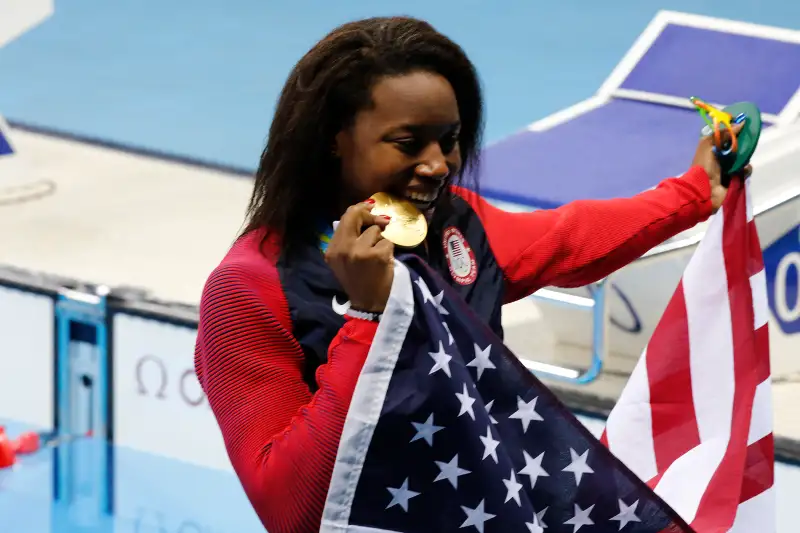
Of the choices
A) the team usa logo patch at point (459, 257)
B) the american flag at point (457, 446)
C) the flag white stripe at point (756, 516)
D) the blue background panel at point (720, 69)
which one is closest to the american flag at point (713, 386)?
the flag white stripe at point (756, 516)

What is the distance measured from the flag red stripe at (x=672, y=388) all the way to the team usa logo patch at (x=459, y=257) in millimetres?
508

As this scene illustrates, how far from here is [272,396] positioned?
1.66 metres

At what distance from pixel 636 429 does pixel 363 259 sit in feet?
2.79

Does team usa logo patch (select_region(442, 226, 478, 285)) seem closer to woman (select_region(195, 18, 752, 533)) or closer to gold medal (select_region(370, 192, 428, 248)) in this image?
woman (select_region(195, 18, 752, 533))

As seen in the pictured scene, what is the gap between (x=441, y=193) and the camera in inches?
71.8

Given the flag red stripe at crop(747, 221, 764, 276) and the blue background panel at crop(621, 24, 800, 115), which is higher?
the blue background panel at crop(621, 24, 800, 115)

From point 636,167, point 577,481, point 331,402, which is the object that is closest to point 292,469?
point 331,402

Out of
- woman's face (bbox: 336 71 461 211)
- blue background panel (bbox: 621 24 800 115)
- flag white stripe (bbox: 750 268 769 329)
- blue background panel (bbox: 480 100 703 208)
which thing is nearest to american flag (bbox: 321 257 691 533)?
woman's face (bbox: 336 71 461 211)

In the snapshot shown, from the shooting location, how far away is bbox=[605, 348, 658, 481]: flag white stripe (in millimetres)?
2254

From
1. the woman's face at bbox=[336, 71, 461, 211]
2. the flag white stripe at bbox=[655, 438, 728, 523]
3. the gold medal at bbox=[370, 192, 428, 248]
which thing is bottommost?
the flag white stripe at bbox=[655, 438, 728, 523]

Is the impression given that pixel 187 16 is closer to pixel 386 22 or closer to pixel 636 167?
pixel 636 167

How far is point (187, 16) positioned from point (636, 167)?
13.0 ft

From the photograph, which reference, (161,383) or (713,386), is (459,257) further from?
(161,383)

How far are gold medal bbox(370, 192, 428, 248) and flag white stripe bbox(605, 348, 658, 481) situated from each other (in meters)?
0.71
